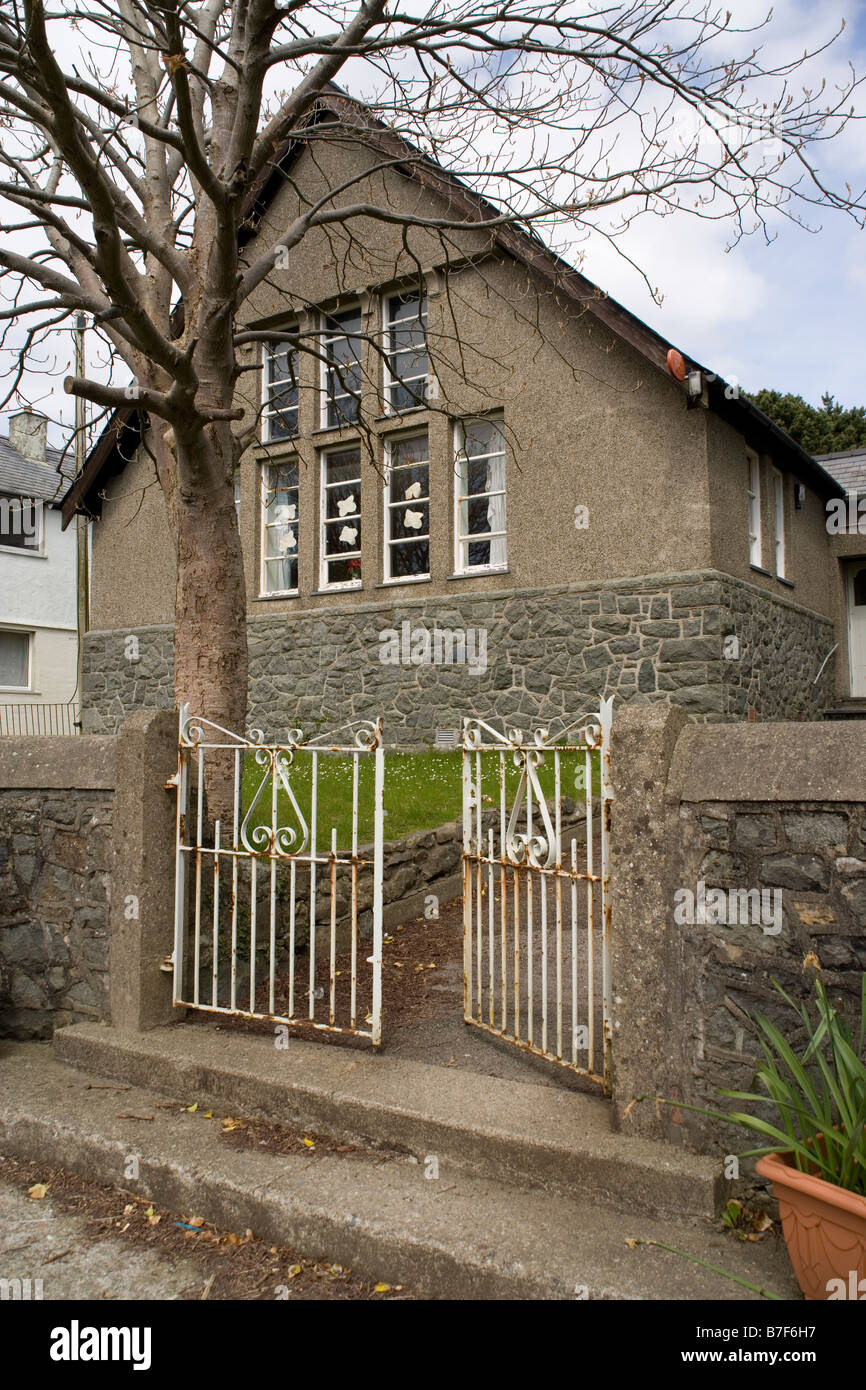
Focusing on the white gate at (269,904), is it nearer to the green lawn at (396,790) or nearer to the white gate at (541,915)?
the white gate at (541,915)

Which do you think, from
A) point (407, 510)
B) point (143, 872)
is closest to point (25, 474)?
point (407, 510)

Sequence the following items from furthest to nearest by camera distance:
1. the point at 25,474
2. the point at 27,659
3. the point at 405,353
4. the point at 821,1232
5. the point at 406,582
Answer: the point at 25,474, the point at 27,659, the point at 405,353, the point at 406,582, the point at 821,1232

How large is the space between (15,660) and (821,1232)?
2414 cm

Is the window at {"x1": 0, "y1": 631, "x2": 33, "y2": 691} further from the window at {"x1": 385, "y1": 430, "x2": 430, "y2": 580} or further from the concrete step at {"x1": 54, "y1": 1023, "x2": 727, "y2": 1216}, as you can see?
the concrete step at {"x1": 54, "y1": 1023, "x2": 727, "y2": 1216}

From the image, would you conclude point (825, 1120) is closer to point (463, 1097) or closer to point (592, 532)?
point (463, 1097)

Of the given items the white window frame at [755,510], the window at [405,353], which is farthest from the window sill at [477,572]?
the white window frame at [755,510]

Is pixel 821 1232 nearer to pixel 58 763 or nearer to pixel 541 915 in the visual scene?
pixel 541 915

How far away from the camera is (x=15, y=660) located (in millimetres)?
23734

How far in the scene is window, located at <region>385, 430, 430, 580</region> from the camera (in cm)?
1360

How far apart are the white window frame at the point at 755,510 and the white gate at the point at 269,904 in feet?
28.4

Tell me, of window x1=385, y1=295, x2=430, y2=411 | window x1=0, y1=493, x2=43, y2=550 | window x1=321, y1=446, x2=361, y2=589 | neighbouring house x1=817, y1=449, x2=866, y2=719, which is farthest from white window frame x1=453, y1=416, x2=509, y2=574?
window x1=0, y1=493, x2=43, y2=550

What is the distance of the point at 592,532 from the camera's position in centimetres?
1184
